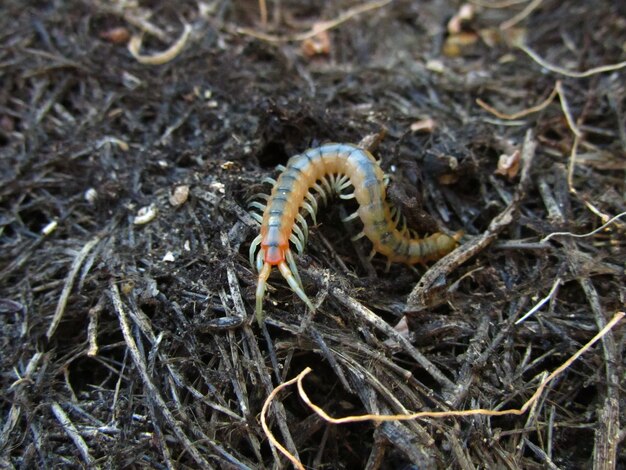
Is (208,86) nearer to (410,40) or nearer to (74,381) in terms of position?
(410,40)

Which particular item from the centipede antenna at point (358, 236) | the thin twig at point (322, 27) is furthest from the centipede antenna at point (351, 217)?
the thin twig at point (322, 27)

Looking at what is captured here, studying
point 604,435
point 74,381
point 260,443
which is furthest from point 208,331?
point 604,435

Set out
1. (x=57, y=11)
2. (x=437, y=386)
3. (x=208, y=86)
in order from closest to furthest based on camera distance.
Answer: (x=437, y=386) → (x=208, y=86) → (x=57, y=11)

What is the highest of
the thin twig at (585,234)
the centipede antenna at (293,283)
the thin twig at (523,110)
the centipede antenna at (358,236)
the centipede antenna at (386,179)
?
the centipede antenna at (386,179)

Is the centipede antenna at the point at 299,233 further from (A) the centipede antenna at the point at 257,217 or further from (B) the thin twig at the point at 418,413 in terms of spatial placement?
(B) the thin twig at the point at 418,413

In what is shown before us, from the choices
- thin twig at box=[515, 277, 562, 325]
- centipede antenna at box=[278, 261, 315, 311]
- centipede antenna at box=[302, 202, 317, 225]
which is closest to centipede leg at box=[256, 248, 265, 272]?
centipede antenna at box=[278, 261, 315, 311]

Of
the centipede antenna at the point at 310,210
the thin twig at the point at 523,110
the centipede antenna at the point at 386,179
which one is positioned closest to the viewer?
the centipede antenna at the point at 310,210
